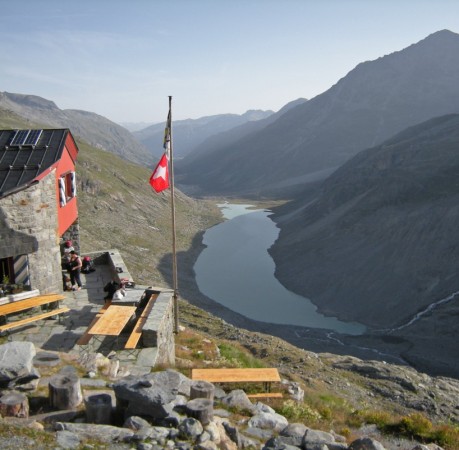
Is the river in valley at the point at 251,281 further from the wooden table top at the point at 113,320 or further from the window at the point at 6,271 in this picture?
the window at the point at 6,271

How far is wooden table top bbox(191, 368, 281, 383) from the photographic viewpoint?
1270 centimetres

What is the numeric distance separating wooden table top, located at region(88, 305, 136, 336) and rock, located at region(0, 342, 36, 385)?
3.20 m

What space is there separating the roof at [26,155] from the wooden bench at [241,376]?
26.5 feet

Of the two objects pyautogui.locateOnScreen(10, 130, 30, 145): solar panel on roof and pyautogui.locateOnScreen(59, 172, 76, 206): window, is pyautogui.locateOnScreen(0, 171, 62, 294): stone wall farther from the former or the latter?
pyautogui.locateOnScreen(10, 130, 30, 145): solar panel on roof

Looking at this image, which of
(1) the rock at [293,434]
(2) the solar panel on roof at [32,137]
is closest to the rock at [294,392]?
(1) the rock at [293,434]

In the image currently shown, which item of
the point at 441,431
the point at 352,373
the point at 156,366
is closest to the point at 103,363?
the point at 156,366

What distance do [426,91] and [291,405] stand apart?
20945 centimetres

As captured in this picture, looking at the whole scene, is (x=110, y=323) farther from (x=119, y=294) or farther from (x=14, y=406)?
(x=14, y=406)

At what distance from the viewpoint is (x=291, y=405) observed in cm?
1191

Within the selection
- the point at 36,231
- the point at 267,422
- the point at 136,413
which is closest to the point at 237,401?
the point at 267,422

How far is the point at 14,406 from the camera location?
8.34 metres

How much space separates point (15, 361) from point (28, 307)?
18.9 ft

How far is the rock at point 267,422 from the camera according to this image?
980cm

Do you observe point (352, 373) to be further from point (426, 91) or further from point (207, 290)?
point (426, 91)
